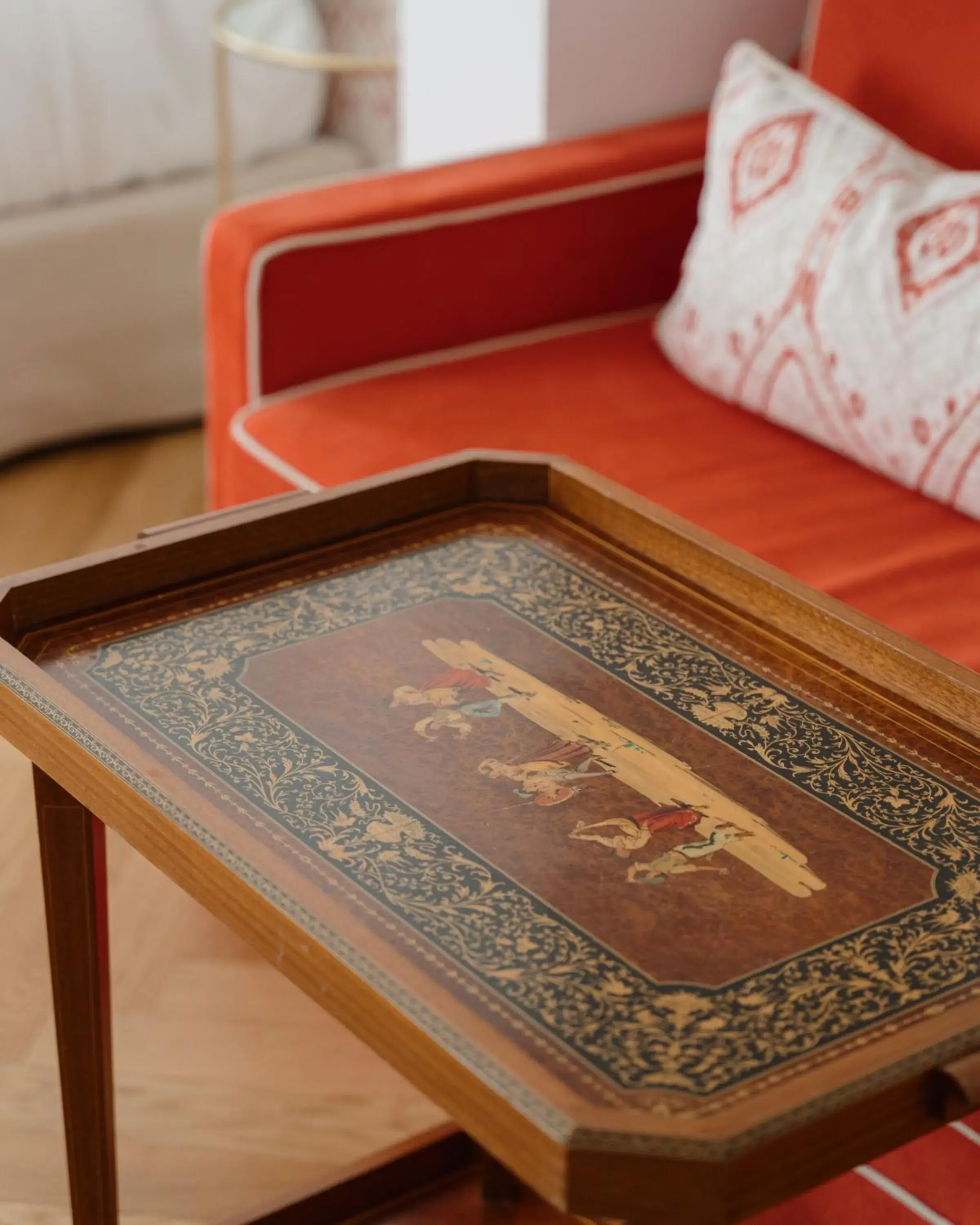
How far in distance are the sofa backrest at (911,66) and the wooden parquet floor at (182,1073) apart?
1.14m

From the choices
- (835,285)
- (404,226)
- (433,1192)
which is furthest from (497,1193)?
(404,226)

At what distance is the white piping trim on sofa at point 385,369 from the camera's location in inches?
72.4

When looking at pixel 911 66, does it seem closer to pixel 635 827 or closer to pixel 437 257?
pixel 437 257

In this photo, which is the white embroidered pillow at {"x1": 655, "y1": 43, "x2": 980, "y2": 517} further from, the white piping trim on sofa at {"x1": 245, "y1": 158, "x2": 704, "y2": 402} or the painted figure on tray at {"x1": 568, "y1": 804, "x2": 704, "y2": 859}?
the painted figure on tray at {"x1": 568, "y1": 804, "x2": 704, "y2": 859}

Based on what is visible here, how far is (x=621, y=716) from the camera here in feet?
3.76

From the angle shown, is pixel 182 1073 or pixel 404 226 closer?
pixel 182 1073

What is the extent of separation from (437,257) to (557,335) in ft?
0.65

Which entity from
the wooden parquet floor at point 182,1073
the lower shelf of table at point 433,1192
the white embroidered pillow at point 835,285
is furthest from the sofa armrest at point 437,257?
the lower shelf of table at point 433,1192

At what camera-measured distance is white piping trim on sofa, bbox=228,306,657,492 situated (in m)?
1.84

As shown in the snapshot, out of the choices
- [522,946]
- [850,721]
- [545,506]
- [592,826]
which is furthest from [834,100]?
[522,946]

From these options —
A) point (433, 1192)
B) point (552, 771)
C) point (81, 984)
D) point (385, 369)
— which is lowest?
point (433, 1192)

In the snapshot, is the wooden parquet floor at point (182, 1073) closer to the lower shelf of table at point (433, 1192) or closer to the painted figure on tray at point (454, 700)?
the lower shelf of table at point (433, 1192)

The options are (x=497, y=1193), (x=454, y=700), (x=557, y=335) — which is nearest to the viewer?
(x=454, y=700)

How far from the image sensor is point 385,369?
1.99 m
